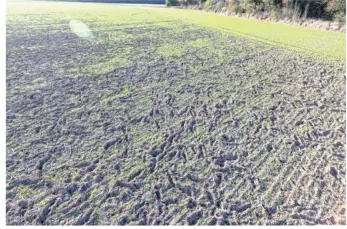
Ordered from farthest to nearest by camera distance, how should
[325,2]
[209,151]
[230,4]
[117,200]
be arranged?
[230,4]
[325,2]
[209,151]
[117,200]

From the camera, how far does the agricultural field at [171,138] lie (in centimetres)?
263

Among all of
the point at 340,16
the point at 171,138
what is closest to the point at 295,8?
the point at 340,16

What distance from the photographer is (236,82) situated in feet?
18.6

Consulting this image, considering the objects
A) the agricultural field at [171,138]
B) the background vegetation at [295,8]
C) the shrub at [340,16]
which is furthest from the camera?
the background vegetation at [295,8]

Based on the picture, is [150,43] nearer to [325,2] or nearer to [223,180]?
[223,180]

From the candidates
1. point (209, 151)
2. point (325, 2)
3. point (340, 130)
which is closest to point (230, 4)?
point (325, 2)

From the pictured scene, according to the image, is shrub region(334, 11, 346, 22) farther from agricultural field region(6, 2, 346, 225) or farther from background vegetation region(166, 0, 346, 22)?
agricultural field region(6, 2, 346, 225)

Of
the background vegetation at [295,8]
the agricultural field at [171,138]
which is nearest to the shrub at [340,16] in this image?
the background vegetation at [295,8]

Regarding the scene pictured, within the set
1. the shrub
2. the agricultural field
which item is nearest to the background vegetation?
the shrub

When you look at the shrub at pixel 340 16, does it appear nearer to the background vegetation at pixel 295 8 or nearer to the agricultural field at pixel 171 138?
the background vegetation at pixel 295 8

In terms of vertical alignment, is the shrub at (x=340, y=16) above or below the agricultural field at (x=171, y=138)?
above

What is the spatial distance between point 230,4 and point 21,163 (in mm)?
17827

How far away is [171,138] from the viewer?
3.68 m

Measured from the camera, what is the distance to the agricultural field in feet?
8.63
